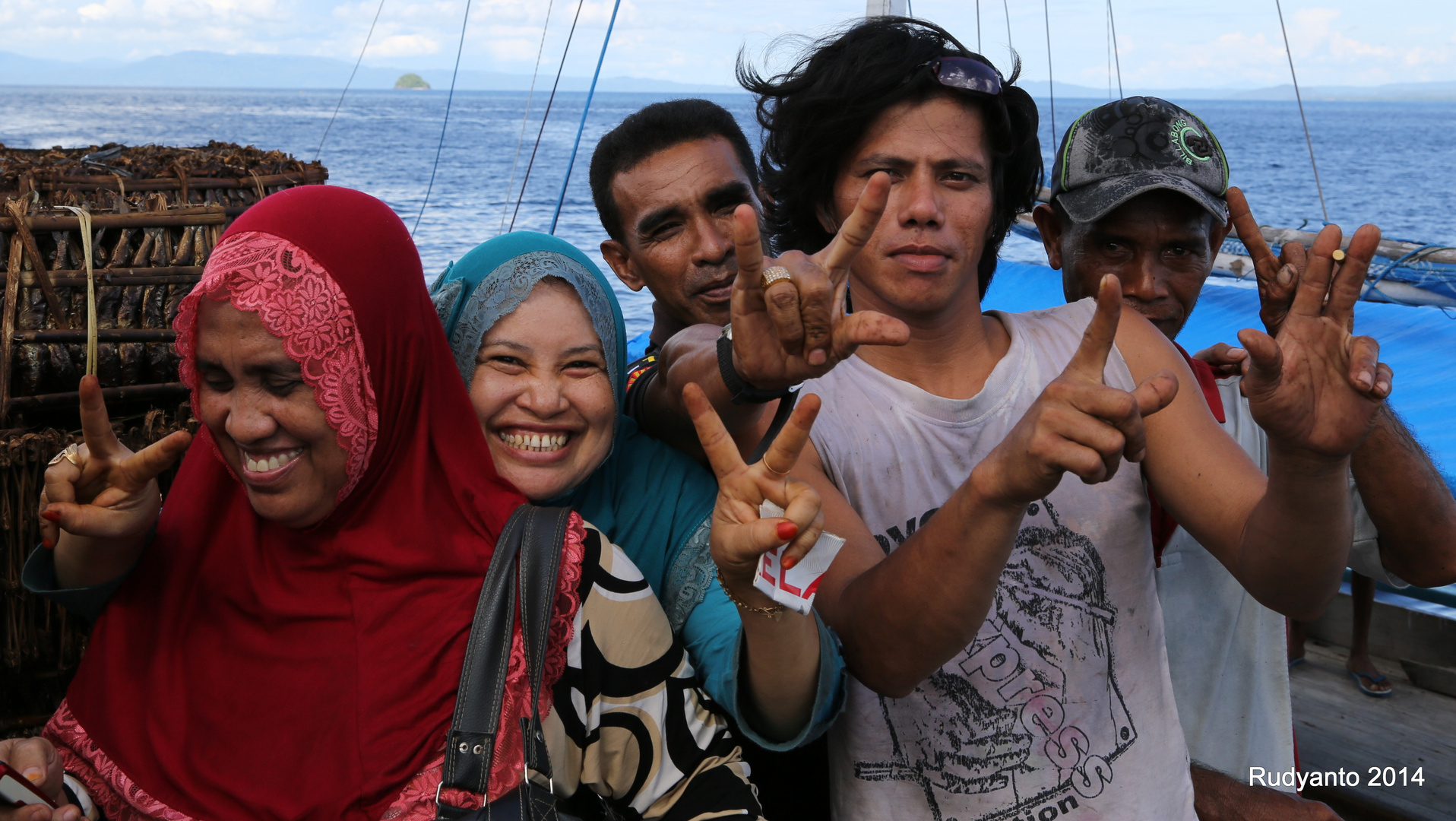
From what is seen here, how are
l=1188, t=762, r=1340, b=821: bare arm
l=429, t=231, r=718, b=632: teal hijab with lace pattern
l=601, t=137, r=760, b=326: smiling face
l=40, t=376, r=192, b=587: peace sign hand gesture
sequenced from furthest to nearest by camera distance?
l=601, t=137, r=760, b=326: smiling face
l=1188, t=762, r=1340, b=821: bare arm
l=429, t=231, r=718, b=632: teal hijab with lace pattern
l=40, t=376, r=192, b=587: peace sign hand gesture

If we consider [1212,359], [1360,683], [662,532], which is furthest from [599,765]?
[1360,683]

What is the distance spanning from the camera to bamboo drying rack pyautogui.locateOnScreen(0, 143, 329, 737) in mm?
1815

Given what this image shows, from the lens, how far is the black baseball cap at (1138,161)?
81.2 inches

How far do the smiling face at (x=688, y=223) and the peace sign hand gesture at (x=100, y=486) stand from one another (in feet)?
4.22

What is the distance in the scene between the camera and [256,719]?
142 cm

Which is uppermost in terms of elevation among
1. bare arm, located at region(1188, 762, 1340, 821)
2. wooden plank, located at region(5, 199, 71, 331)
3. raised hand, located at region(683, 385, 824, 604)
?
wooden plank, located at region(5, 199, 71, 331)

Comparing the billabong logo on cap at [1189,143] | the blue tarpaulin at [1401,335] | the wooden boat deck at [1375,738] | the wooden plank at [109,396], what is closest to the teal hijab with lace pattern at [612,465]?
the wooden plank at [109,396]

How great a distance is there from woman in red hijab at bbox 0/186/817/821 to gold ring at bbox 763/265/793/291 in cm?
48

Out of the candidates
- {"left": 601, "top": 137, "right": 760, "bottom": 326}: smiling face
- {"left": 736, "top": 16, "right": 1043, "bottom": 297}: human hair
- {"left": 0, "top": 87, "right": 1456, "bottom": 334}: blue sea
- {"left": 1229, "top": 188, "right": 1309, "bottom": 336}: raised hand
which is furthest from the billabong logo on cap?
{"left": 0, "top": 87, "right": 1456, "bottom": 334}: blue sea

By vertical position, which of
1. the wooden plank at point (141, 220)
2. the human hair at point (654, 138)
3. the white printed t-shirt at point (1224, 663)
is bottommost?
the white printed t-shirt at point (1224, 663)

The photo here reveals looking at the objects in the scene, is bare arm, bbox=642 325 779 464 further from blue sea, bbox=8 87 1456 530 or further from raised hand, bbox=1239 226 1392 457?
blue sea, bbox=8 87 1456 530

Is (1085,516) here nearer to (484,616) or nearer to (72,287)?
(484,616)

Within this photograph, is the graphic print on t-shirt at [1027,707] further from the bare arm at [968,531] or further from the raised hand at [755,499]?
the raised hand at [755,499]

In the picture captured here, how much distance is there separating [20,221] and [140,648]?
36.3 inches
